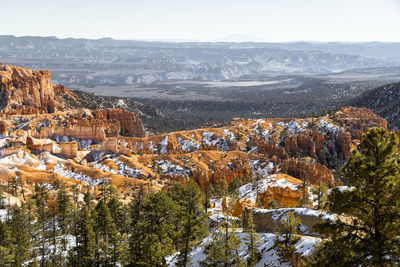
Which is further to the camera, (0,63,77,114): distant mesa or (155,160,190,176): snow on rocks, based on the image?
(0,63,77,114): distant mesa

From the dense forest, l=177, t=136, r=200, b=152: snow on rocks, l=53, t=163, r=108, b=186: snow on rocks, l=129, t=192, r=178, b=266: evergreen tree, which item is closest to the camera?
the dense forest

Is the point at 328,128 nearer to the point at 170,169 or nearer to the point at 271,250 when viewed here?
the point at 170,169

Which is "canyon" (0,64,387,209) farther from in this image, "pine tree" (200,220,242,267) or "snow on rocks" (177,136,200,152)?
"pine tree" (200,220,242,267)

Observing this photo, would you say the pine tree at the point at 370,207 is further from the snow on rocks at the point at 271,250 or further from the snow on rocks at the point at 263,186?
the snow on rocks at the point at 263,186

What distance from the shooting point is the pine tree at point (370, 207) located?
14920 millimetres

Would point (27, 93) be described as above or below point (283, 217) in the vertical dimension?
above

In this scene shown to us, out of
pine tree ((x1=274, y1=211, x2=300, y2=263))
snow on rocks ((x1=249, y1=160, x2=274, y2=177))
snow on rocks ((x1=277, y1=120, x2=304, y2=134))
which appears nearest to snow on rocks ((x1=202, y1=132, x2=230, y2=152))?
snow on rocks ((x1=249, y1=160, x2=274, y2=177))

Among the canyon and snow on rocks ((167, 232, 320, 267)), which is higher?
snow on rocks ((167, 232, 320, 267))

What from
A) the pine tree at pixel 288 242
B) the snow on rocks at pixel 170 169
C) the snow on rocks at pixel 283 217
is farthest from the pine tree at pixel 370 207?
the snow on rocks at pixel 170 169

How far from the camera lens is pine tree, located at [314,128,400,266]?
1492 centimetres

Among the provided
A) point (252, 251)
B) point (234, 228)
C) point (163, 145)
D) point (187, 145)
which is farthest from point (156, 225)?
point (187, 145)

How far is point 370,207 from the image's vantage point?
15977 mm

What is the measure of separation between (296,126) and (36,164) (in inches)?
3702

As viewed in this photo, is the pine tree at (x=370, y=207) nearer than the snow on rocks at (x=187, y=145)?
Yes
